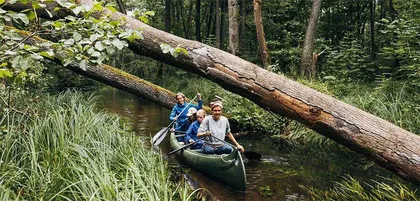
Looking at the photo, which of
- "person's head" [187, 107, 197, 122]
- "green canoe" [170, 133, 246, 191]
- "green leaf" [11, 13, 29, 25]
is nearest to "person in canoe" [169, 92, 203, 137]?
"person's head" [187, 107, 197, 122]

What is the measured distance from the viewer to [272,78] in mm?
4258

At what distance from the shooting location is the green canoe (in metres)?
6.51

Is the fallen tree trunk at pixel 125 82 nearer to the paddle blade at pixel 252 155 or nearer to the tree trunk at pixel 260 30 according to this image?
the paddle blade at pixel 252 155

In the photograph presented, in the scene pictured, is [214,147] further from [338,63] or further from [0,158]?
[338,63]

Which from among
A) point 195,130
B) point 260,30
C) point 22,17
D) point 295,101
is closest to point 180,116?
point 195,130

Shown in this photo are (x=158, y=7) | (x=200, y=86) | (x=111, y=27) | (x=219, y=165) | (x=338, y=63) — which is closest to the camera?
(x=111, y=27)

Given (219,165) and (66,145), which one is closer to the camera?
(66,145)

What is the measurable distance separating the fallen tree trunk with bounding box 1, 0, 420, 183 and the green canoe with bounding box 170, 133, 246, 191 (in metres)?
2.46

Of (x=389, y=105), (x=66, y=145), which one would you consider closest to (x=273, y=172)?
(x=389, y=105)

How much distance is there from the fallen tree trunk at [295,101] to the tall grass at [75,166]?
136cm

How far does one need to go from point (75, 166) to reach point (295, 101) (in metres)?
2.50

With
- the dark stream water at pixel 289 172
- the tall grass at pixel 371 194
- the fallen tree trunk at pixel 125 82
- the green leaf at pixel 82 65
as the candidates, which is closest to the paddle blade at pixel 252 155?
the dark stream water at pixel 289 172

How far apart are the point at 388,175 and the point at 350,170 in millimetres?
761

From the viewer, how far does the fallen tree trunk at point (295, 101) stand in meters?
3.92
